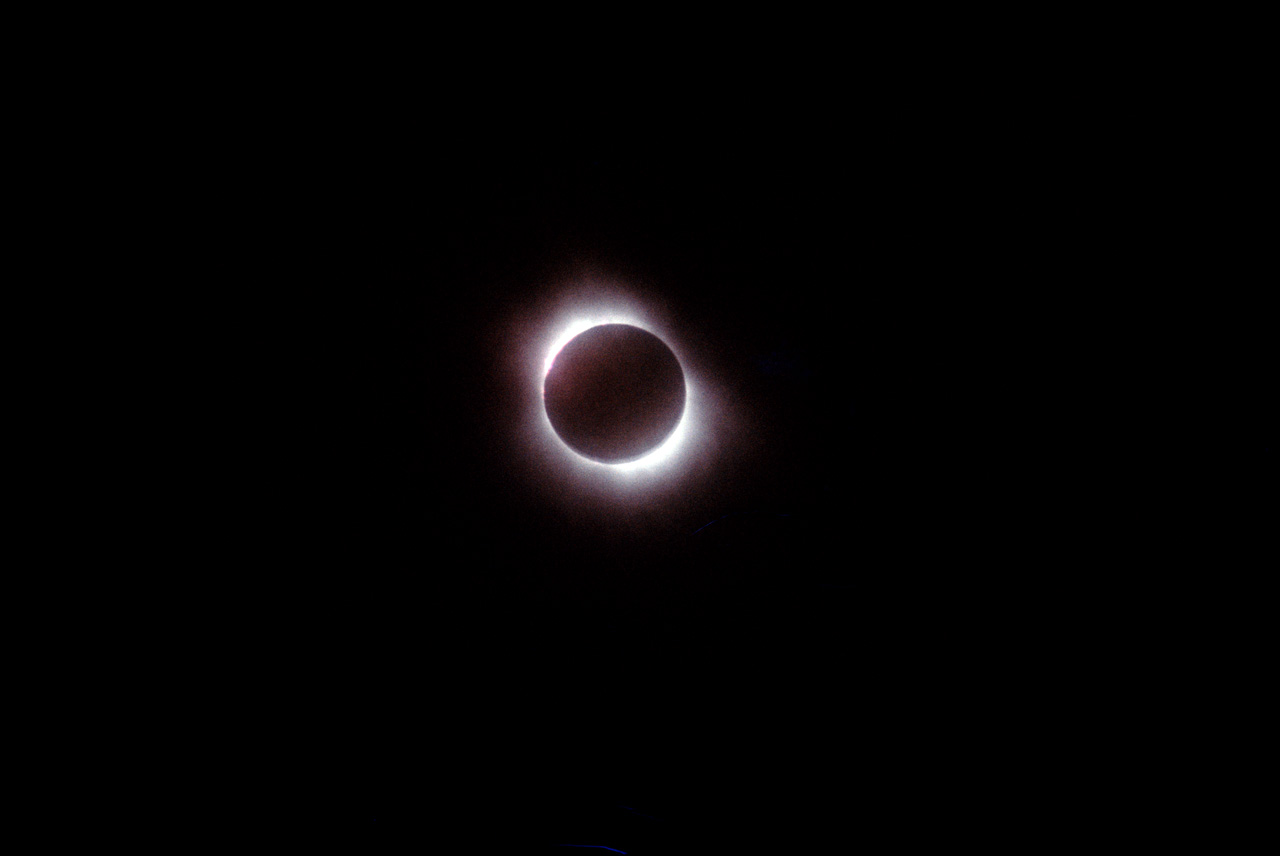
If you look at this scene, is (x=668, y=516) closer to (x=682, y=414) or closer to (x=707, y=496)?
(x=707, y=496)

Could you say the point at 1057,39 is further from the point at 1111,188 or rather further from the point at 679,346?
the point at 679,346

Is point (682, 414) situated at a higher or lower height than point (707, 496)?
higher

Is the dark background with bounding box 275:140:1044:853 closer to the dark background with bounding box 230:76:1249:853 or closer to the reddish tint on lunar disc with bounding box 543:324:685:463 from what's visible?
the dark background with bounding box 230:76:1249:853

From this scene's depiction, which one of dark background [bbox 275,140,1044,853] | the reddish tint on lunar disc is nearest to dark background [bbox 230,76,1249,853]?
dark background [bbox 275,140,1044,853]

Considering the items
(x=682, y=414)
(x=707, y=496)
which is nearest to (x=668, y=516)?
(x=707, y=496)

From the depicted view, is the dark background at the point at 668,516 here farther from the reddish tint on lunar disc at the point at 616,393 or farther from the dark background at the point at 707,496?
the reddish tint on lunar disc at the point at 616,393
